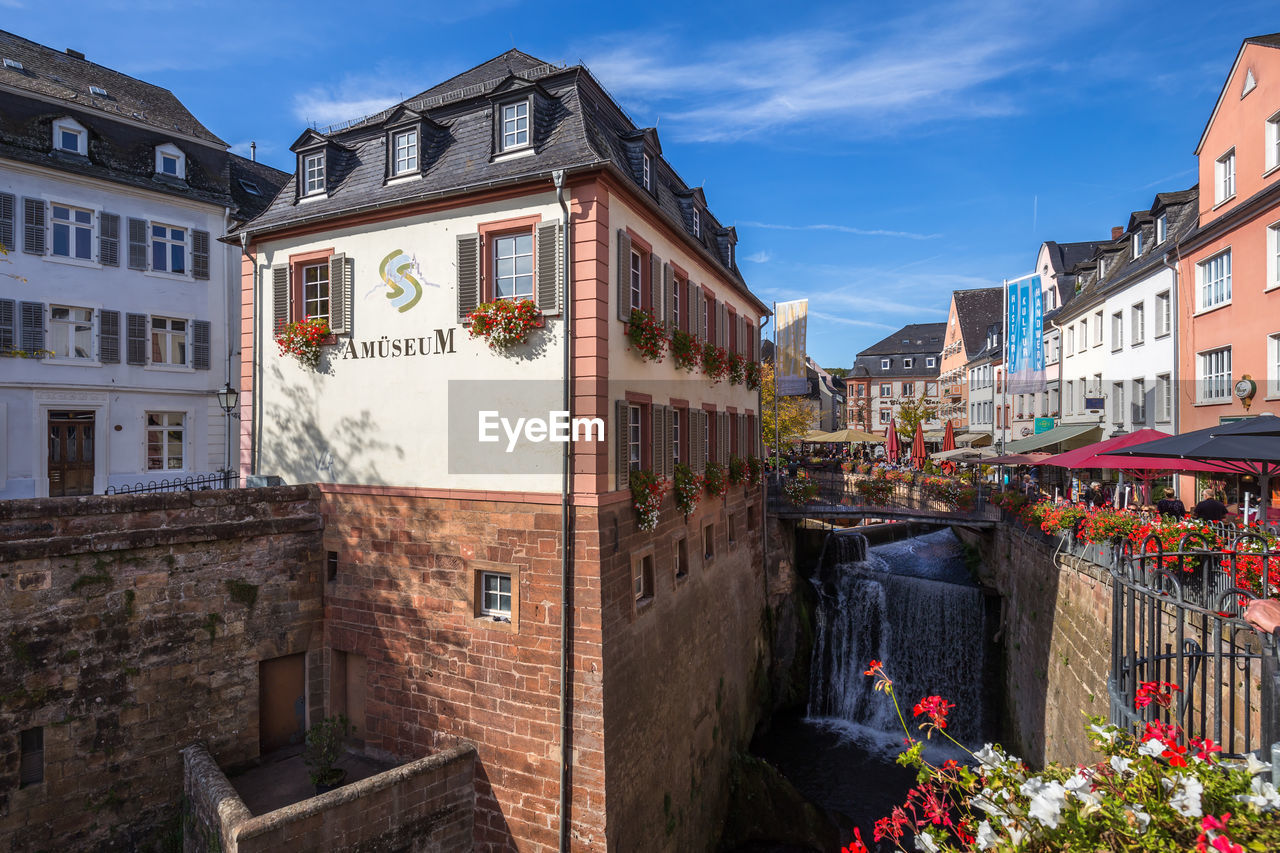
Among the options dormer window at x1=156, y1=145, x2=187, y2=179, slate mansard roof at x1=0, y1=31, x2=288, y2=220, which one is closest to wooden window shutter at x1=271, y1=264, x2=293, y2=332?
slate mansard roof at x1=0, y1=31, x2=288, y2=220

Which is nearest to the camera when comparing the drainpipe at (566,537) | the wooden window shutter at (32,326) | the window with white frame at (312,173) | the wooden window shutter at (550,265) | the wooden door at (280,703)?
the drainpipe at (566,537)

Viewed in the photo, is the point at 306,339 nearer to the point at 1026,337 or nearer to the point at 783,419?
the point at 1026,337

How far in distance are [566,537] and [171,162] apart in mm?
19021

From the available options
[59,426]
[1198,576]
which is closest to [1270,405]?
Answer: [1198,576]

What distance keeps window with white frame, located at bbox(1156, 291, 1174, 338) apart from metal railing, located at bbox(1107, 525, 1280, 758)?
Result: 13388 millimetres

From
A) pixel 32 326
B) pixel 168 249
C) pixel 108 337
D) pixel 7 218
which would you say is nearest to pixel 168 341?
pixel 108 337

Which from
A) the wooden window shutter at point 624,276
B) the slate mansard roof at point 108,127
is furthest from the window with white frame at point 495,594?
the slate mansard roof at point 108,127

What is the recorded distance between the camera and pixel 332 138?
12.9m

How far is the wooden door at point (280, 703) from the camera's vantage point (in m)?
11.1

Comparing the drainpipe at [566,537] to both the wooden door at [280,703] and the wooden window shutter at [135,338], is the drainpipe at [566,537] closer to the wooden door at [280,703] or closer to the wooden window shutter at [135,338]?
the wooden door at [280,703]

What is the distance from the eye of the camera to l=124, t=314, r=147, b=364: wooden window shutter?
18.3 metres

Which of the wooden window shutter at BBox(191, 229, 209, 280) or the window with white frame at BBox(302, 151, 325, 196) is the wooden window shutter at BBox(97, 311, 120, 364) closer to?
the wooden window shutter at BBox(191, 229, 209, 280)

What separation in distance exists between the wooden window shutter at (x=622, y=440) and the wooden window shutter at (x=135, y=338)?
15.9 metres

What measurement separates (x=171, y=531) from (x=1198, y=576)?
13.5 metres
